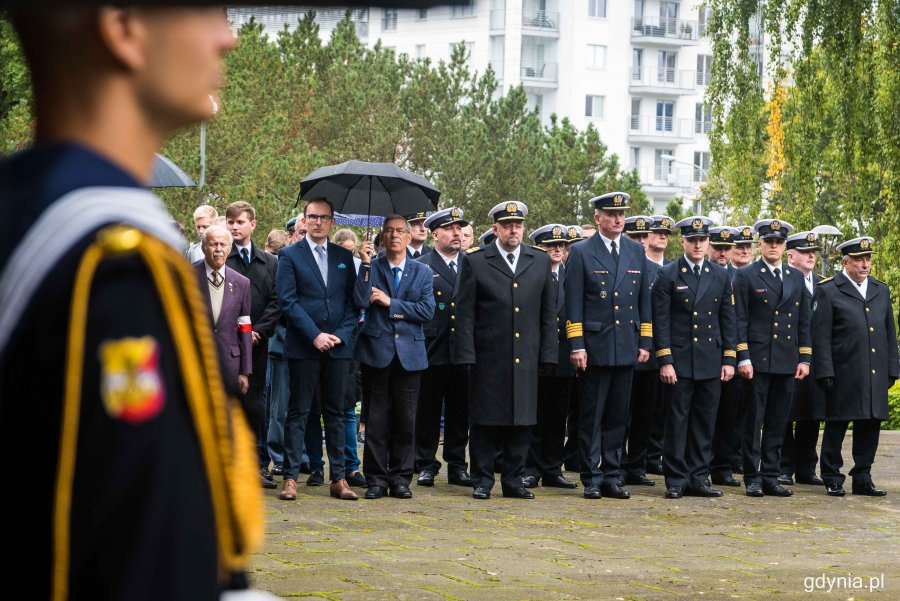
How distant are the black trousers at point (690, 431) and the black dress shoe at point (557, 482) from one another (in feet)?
2.82

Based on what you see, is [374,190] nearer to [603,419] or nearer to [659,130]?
[603,419]

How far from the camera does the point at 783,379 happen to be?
1357cm

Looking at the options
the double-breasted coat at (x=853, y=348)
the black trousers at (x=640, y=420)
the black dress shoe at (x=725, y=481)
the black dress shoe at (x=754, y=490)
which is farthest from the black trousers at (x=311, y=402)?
the double-breasted coat at (x=853, y=348)

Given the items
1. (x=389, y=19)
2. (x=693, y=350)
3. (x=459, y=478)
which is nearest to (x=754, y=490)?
(x=693, y=350)

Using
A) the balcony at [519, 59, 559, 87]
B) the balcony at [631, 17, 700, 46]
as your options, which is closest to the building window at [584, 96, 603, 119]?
the balcony at [519, 59, 559, 87]

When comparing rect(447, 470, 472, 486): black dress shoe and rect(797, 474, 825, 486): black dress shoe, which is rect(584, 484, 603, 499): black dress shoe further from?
rect(797, 474, 825, 486): black dress shoe

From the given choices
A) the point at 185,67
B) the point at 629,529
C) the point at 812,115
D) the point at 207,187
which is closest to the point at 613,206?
the point at 629,529

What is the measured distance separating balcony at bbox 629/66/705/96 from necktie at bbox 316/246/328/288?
7383 cm

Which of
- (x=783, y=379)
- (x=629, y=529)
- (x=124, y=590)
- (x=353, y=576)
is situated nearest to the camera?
(x=124, y=590)

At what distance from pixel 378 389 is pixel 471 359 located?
2.62 feet

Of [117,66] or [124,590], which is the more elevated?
[117,66]

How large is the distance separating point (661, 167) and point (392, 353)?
75.4 meters

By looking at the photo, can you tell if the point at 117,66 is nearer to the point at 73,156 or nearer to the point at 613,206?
the point at 73,156

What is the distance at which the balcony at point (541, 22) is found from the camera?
79.8 m
